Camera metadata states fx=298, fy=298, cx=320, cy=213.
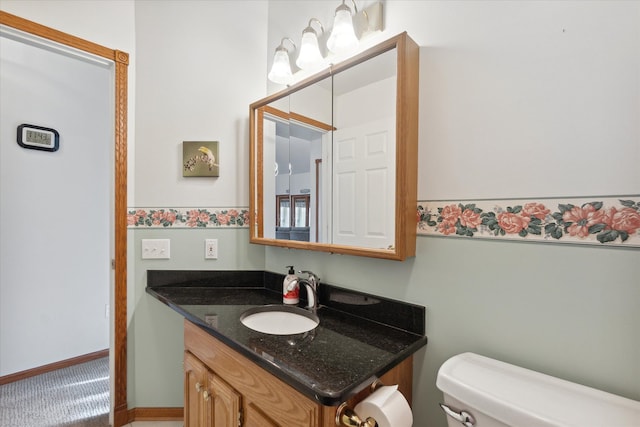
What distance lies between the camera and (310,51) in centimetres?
144

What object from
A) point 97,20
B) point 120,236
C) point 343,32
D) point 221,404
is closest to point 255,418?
point 221,404

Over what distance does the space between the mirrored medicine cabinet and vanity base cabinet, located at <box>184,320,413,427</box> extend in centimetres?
54

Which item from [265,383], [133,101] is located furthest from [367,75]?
[133,101]

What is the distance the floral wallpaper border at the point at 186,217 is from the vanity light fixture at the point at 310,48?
2.94 feet

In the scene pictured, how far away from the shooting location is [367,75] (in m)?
1.22

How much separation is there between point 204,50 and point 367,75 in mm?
1115

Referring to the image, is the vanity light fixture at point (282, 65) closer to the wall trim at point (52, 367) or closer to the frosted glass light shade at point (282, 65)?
the frosted glass light shade at point (282, 65)

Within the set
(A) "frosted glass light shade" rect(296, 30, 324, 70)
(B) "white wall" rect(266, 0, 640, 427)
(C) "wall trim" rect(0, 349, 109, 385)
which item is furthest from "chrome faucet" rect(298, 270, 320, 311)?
(C) "wall trim" rect(0, 349, 109, 385)

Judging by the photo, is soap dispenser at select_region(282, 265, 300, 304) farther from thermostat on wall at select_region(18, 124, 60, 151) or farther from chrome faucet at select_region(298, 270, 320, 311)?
thermostat on wall at select_region(18, 124, 60, 151)

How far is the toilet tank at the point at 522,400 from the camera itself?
659mm

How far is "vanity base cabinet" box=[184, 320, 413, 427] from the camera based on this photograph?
853 mm

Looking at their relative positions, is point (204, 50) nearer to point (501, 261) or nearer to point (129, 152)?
point (129, 152)

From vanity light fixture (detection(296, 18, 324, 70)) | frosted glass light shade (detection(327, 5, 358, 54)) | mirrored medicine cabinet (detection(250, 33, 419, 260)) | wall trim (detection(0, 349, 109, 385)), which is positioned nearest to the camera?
mirrored medicine cabinet (detection(250, 33, 419, 260))

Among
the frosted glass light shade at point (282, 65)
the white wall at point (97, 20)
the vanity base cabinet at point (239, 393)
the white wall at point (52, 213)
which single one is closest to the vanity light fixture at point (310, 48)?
the frosted glass light shade at point (282, 65)
